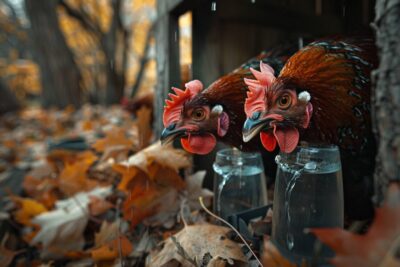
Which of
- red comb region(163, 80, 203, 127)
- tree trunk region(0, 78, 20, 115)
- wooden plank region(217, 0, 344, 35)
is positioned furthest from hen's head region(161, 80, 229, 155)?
tree trunk region(0, 78, 20, 115)

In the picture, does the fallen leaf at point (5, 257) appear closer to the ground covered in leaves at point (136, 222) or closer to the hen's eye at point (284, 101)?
the ground covered in leaves at point (136, 222)

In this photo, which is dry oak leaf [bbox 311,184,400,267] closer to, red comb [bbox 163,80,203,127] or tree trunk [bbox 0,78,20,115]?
red comb [bbox 163,80,203,127]

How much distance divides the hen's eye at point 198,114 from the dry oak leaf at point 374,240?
21.0 inches

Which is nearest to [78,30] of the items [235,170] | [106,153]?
[106,153]

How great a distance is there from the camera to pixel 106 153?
5.10ft

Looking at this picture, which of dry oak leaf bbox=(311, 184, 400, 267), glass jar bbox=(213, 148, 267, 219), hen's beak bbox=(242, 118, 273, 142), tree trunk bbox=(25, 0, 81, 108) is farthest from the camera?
tree trunk bbox=(25, 0, 81, 108)

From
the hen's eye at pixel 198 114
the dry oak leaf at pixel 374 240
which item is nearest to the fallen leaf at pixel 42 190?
the hen's eye at pixel 198 114

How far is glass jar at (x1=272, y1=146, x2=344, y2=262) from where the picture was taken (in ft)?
2.46

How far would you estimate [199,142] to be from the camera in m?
0.97

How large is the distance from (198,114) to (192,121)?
30 mm

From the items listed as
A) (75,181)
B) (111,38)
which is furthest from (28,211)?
(111,38)

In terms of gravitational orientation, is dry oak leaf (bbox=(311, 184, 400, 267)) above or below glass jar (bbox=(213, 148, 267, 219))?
above

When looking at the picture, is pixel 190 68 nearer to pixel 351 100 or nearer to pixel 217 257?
pixel 351 100

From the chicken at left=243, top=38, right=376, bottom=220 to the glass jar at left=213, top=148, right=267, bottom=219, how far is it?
0.16 metres
